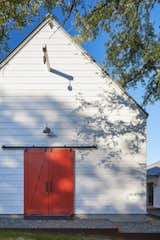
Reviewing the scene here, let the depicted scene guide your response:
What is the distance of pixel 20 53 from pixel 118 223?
725 cm

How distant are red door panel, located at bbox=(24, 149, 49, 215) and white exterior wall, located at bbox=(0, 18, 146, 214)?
0.74 feet

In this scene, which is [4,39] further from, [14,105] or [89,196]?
[89,196]

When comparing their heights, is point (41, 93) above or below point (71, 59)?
below

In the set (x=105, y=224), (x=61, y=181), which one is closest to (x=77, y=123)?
(x=61, y=181)

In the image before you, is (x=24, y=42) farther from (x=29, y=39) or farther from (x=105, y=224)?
(x=105, y=224)

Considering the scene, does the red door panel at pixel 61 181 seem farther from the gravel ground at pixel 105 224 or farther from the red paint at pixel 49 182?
the gravel ground at pixel 105 224

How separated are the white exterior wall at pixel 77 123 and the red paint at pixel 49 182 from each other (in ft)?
0.86

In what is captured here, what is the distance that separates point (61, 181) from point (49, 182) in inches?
17.9

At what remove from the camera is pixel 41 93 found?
546 inches

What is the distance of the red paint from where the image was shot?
13.5 meters

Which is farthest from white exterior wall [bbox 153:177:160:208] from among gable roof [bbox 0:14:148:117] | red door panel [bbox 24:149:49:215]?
red door panel [bbox 24:149:49:215]

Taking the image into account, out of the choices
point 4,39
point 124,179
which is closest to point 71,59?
point 4,39

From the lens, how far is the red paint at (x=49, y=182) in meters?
13.5

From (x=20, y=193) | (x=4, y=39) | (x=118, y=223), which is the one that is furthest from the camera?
(x=20, y=193)
